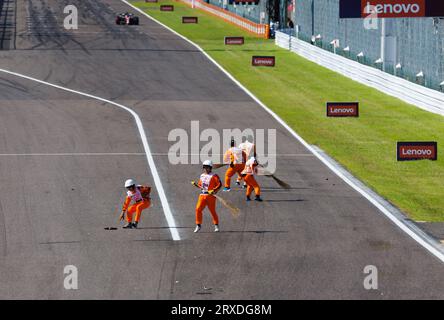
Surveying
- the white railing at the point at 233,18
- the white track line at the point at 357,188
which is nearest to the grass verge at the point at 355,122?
the white track line at the point at 357,188

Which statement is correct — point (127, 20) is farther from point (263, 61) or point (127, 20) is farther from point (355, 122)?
point (355, 122)

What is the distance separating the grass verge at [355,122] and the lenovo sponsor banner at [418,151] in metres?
0.21

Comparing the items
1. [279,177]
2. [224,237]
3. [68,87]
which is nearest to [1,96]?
[68,87]

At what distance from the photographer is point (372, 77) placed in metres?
51.2

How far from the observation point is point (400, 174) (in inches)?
1262

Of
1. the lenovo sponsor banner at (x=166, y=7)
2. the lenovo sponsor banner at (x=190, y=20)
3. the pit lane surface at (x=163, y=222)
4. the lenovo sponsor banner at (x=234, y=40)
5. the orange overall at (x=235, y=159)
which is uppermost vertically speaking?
the lenovo sponsor banner at (x=166, y=7)

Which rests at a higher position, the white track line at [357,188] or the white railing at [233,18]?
the white railing at [233,18]

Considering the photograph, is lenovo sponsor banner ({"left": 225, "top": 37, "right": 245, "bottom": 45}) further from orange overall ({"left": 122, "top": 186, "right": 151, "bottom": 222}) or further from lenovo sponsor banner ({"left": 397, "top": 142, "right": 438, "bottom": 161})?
orange overall ({"left": 122, "top": 186, "right": 151, "bottom": 222})

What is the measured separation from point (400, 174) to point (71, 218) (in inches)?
429

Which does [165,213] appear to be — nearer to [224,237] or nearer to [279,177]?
[224,237]

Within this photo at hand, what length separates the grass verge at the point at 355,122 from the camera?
30172 mm

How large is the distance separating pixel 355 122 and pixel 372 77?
9838 mm

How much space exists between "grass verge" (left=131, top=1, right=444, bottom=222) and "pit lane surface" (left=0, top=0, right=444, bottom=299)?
122cm

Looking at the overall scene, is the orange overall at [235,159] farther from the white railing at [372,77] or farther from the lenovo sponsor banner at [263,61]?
the lenovo sponsor banner at [263,61]
